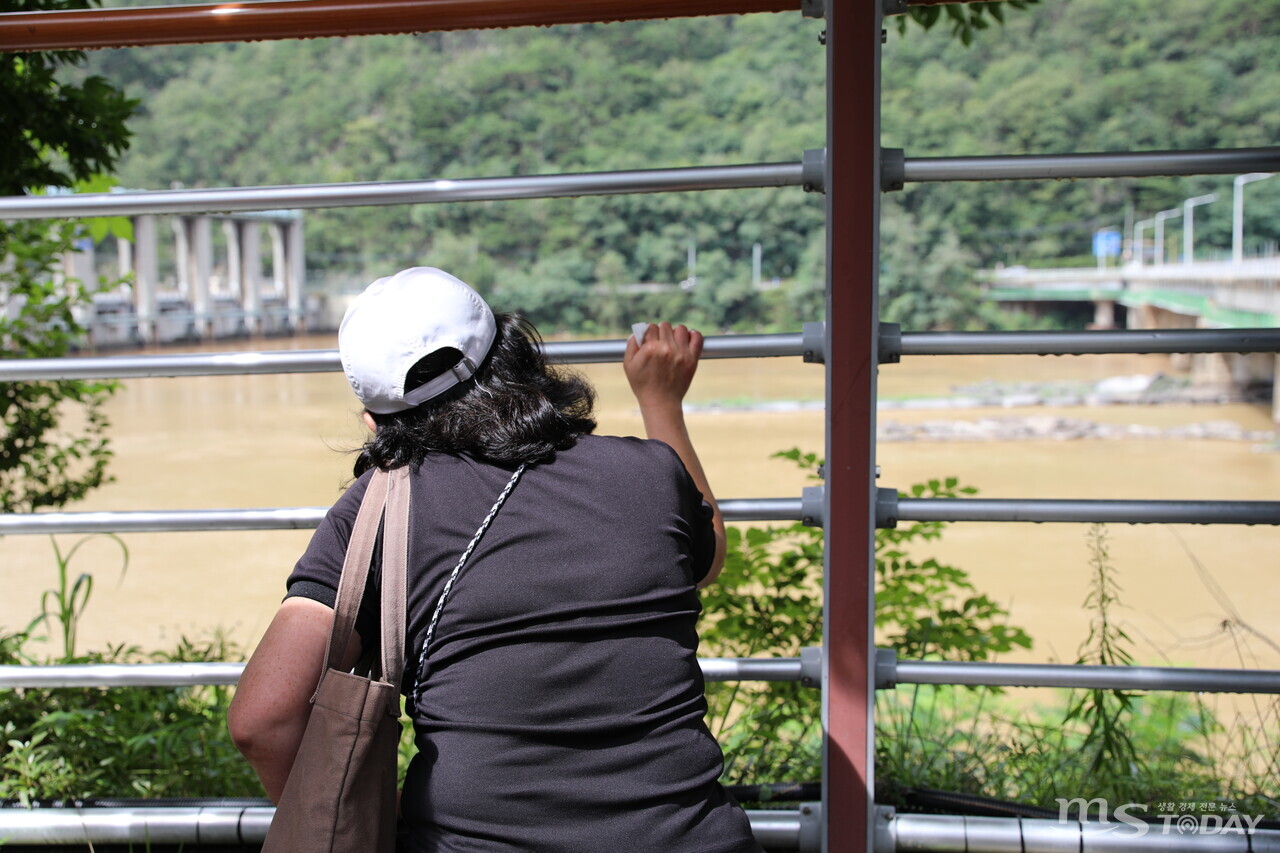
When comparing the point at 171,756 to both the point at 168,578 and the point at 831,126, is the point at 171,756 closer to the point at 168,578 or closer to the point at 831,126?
the point at 831,126

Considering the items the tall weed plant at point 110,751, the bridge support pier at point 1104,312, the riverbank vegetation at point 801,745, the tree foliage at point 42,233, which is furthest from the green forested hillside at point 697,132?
the tall weed plant at point 110,751

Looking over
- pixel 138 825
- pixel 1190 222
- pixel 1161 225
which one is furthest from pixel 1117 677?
pixel 1161 225

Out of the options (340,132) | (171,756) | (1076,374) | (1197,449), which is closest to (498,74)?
(340,132)

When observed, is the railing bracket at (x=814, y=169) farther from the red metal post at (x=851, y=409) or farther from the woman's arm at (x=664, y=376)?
the woman's arm at (x=664, y=376)

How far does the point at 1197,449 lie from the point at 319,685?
26832 mm

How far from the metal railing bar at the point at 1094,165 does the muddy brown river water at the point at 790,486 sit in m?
0.75

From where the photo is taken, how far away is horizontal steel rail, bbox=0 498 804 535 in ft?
5.12

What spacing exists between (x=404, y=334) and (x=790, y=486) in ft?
58.6

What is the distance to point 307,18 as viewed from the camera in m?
1.63

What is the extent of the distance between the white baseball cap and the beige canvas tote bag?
0.19 meters

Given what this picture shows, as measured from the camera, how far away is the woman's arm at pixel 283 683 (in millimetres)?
1138

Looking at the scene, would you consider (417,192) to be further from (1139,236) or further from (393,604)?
(1139,236)

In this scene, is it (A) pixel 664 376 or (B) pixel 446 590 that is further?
(A) pixel 664 376

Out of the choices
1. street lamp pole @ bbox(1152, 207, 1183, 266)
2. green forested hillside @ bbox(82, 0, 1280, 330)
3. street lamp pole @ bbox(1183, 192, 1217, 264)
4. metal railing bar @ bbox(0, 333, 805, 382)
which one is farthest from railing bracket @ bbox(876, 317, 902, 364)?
street lamp pole @ bbox(1152, 207, 1183, 266)
